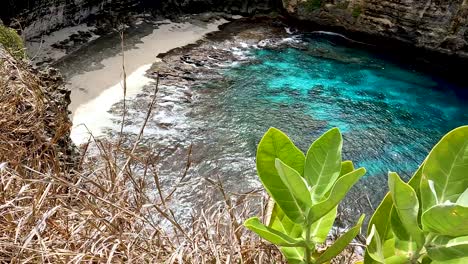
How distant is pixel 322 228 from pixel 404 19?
366 inches

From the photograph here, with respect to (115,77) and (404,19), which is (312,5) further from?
(115,77)

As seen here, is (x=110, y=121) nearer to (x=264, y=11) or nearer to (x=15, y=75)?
(x=15, y=75)

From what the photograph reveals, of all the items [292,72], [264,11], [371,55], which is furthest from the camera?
[264,11]

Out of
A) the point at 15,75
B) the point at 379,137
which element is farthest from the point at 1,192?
the point at 379,137

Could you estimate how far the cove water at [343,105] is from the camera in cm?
645

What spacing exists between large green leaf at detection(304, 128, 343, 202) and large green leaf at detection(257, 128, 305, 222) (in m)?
0.03

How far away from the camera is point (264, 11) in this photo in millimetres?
11008

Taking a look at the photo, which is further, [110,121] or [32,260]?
[110,121]

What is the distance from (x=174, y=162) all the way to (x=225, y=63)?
321 cm

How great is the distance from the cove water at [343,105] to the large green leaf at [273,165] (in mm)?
4830

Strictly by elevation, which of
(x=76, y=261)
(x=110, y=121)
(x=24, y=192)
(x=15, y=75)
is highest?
(x=76, y=261)

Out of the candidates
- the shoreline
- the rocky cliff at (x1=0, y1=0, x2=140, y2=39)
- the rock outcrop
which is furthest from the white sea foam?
the rock outcrop

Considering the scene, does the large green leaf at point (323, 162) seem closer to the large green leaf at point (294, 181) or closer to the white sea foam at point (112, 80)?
the large green leaf at point (294, 181)

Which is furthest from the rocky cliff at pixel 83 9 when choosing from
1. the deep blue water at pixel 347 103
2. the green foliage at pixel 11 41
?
the green foliage at pixel 11 41
